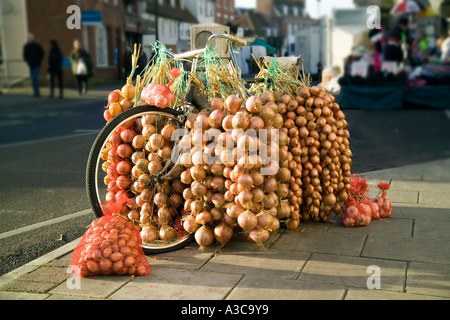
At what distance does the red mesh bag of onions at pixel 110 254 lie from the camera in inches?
115

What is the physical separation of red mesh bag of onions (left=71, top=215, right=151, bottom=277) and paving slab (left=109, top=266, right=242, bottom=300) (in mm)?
98

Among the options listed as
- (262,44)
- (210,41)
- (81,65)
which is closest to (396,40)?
(262,44)

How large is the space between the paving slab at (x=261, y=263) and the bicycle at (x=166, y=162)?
372mm

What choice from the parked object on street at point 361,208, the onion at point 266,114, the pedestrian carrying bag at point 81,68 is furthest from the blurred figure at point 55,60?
the parked object on street at point 361,208

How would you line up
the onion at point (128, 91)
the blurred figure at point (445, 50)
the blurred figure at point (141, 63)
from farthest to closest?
the blurred figure at point (445, 50), the blurred figure at point (141, 63), the onion at point (128, 91)

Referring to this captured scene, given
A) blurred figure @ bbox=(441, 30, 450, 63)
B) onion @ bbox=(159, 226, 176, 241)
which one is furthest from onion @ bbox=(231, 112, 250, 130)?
blurred figure @ bbox=(441, 30, 450, 63)

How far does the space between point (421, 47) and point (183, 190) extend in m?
8.87

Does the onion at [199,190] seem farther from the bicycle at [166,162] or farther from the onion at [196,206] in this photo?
the bicycle at [166,162]

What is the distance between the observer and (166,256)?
3.30 m

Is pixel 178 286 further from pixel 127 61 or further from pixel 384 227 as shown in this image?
pixel 127 61

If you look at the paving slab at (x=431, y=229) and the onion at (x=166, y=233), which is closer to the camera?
the onion at (x=166, y=233)

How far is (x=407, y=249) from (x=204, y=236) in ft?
4.48

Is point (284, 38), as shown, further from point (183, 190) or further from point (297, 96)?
point (183, 190)
